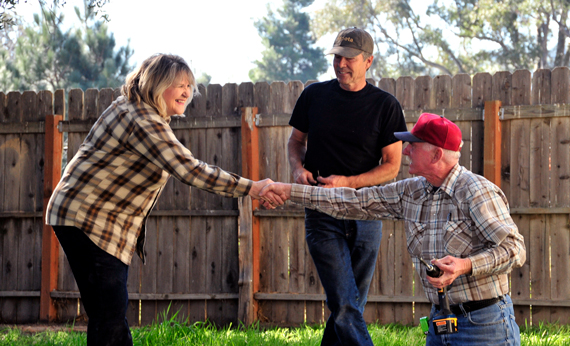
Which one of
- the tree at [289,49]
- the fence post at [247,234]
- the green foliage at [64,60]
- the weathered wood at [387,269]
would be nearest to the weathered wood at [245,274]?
the fence post at [247,234]

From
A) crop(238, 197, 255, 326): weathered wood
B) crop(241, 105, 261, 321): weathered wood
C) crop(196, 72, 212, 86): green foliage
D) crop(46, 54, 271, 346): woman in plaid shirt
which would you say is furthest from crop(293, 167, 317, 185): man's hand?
crop(196, 72, 212, 86): green foliage

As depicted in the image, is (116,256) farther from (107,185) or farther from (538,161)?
(538,161)

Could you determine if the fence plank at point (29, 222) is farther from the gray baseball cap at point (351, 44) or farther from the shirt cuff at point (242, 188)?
the gray baseball cap at point (351, 44)

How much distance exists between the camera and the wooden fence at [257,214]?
17.4 feet

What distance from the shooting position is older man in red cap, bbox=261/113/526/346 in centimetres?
233

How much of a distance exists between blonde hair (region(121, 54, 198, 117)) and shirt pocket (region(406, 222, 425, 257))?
1.39 metres

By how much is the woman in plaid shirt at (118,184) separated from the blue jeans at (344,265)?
2.62 ft

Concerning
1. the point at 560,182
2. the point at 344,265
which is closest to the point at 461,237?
the point at 344,265

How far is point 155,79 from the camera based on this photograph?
2.87 m

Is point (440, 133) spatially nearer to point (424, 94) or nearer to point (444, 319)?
point (444, 319)

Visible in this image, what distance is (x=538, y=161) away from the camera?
530 cm

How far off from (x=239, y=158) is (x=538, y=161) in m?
2.94

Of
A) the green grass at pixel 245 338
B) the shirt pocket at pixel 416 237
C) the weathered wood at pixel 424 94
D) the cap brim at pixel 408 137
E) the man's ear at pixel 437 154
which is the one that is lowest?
the green grass at pixel 245 338

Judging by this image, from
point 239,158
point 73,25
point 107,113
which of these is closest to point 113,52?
point 73,25
